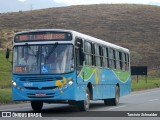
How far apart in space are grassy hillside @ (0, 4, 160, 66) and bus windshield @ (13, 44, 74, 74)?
170 ft

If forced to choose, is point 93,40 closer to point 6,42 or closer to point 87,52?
point 87,52

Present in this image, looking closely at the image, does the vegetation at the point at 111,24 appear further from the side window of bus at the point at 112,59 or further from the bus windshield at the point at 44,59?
the bus windshield at the point at 44,59

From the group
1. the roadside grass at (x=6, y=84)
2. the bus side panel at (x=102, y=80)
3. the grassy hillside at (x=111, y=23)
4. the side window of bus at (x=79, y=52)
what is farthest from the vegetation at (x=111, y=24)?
the side window of bus at (x=79, y=52)

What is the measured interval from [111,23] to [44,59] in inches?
3061

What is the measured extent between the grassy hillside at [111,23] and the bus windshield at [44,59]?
51.8 meters

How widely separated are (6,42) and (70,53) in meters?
45.2

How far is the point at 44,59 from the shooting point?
19.8 meters

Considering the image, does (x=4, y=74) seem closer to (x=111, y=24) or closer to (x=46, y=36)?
(x=46, y=36)

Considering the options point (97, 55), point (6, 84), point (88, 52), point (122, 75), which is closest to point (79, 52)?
point (88, 52)

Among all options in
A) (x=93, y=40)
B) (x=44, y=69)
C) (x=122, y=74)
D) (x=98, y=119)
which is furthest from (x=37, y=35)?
(x=122, y=74)

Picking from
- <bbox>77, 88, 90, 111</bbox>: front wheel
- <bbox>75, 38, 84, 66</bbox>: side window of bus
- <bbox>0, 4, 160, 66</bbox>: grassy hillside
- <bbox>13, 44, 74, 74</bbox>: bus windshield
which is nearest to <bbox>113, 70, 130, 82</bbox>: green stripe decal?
<bbox>77, 88, 90, 111</bbox>: front wheel

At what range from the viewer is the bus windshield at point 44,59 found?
19641 mm

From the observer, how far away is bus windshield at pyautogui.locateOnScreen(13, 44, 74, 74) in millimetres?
19641

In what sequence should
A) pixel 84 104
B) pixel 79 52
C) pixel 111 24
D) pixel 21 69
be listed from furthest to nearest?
pixel 111 24 → pixel 84 104 → pixel 79 52 → pixel 21 69
